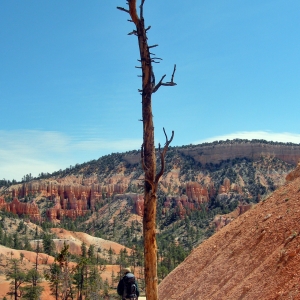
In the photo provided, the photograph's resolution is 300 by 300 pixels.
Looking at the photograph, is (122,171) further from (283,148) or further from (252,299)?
(252,299)

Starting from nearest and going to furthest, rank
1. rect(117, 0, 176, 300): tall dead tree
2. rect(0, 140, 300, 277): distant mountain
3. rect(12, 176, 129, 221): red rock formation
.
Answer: rect(117, 0, 176, 300): tall dead tree < rect(0, 140, 300, 277): distant mountain < rect(12, 176, 129, 221): red rock formation

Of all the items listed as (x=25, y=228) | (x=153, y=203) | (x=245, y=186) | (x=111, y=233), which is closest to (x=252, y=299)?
(x=153, y=203)

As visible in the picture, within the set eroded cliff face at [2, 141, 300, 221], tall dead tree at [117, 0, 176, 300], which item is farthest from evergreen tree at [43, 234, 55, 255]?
tall dead tree at [117, 0, 176, 300]

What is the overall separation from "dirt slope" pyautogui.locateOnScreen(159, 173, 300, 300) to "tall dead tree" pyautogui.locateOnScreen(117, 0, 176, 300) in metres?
4.33

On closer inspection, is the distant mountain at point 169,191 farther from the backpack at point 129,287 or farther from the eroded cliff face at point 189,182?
the backpack at point 129,287

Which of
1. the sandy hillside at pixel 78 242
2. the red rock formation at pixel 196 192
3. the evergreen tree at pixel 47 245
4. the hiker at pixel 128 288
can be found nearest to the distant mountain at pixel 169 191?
the red rock formation at pixel 196 192

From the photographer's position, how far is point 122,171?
456 feet

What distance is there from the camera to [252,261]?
11344 mm

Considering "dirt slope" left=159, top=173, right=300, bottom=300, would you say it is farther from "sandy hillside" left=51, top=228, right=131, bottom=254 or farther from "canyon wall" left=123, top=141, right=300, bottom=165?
"canyon wall" left=123, top=141, right=300, bottom=165

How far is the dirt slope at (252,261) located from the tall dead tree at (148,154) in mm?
4332

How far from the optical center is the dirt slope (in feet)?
30.7

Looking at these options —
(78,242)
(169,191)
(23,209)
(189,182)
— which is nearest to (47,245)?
(78,242)

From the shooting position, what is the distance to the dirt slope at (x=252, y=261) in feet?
30.7

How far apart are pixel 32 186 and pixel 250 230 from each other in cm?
11717
